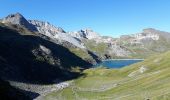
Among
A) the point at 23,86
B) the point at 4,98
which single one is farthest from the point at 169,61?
the point at 4,98

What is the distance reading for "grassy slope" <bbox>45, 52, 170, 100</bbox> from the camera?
9888 cm

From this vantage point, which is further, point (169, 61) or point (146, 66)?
point (146, 66)

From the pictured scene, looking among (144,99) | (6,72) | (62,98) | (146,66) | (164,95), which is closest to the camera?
(164,95)

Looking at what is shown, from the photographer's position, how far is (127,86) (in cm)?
12725

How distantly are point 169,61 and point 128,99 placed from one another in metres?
77.1

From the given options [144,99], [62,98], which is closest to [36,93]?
[62,98]

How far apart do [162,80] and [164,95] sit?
35.7 metres

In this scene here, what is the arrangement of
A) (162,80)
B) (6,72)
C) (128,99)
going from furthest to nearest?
(6,72) < (162,80) < (128,99)

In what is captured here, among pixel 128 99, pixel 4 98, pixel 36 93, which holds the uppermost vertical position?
pixel 4 98

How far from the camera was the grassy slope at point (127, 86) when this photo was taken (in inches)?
3893

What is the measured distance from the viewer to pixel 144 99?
81750 millimetres

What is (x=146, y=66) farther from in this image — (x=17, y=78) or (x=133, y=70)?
(x=17, y=78)

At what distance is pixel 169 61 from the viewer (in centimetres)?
16375

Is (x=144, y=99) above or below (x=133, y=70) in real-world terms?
above
